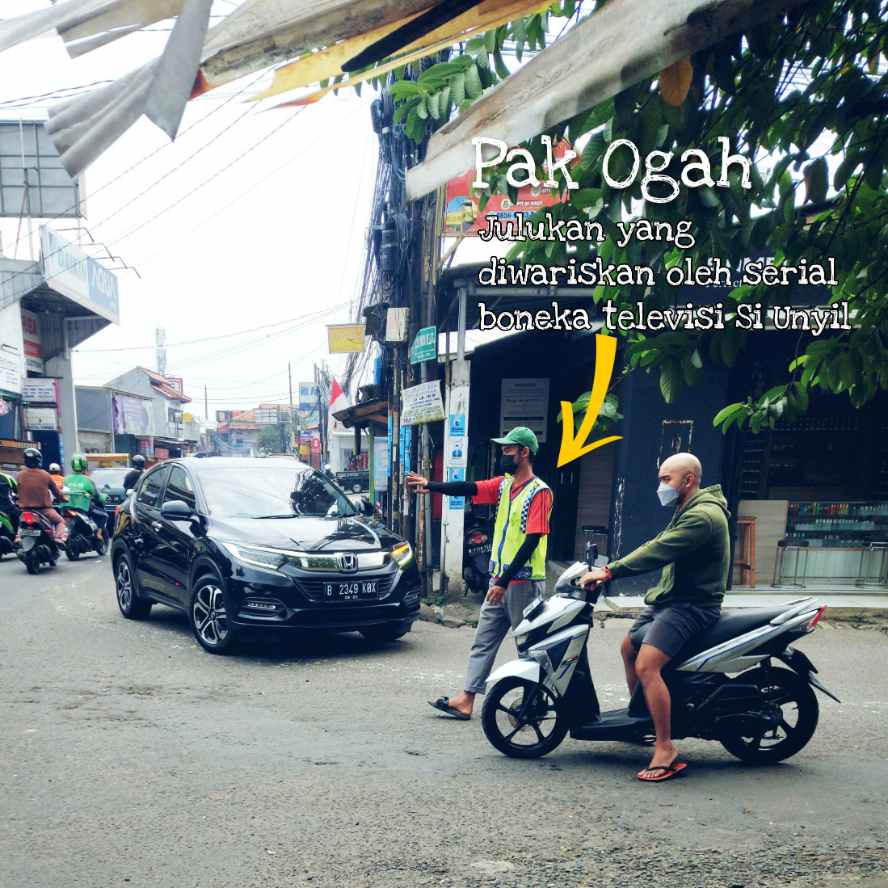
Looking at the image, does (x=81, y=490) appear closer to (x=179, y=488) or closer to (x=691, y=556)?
(x=179, y=488)

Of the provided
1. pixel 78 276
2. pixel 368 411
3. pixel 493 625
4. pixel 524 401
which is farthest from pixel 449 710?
pixel 78 276

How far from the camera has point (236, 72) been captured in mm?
1872

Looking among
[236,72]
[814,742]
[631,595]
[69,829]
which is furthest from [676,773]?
[631,595]

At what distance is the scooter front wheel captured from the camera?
14.4ft

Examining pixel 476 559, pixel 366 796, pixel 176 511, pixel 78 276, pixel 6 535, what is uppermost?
pixel 78 276

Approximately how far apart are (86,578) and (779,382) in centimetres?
984

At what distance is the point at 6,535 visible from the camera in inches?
526

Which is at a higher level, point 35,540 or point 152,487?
point 152,487

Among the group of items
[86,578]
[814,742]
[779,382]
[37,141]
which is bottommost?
[86,578]

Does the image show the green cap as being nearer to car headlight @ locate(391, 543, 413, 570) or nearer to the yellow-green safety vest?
the yellow-green safety vest

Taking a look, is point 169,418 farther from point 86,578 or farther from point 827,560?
point 827,560

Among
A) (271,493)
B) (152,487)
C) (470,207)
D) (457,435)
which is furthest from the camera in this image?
(457,435)

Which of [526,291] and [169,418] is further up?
[526,291]

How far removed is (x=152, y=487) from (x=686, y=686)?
620 cm
